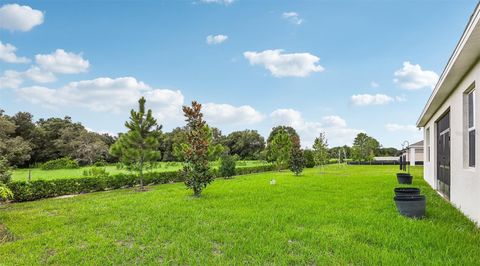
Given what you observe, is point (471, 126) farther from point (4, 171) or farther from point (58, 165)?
point (58, 165)

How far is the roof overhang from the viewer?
4.18 meters

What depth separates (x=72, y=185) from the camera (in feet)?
44.4

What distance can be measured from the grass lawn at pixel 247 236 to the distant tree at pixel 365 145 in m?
37.1

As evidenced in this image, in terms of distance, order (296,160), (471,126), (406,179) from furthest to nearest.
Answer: (296,160), (406,179), (471,126)

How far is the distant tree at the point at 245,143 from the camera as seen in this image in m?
48.9

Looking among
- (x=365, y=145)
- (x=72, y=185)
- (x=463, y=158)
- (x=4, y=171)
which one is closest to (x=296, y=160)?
(x=72, y=185)

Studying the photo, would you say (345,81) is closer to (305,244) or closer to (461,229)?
(461,229)

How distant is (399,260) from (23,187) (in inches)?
526

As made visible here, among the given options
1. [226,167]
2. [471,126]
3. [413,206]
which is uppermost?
[471,126]

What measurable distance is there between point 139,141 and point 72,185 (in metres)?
3.54

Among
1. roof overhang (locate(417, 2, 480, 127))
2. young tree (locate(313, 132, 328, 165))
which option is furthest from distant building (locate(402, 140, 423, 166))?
roof overhang (locate(417, 2, 480, 127))

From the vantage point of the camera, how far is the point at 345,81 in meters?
16.6

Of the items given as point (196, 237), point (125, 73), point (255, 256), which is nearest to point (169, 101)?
point (125, 73)

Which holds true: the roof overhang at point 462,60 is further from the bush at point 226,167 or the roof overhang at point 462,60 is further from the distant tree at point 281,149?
the distant tree at point 281,149
